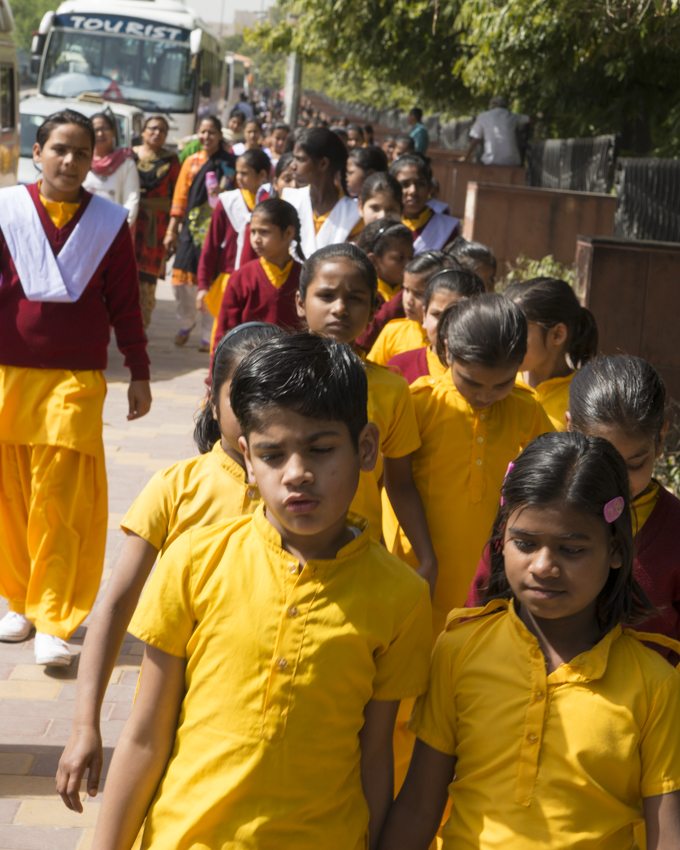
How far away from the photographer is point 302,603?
190 cm

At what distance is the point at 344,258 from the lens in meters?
3.21

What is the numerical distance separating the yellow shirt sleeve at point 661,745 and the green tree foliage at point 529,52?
6657mm

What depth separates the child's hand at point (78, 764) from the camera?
212cm

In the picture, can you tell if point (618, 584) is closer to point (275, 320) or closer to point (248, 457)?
point (248, 457)

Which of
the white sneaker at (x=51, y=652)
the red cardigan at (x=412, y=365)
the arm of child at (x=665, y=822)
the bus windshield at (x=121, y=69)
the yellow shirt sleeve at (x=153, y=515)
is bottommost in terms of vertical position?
the white sneaker at (x=51, y=652)

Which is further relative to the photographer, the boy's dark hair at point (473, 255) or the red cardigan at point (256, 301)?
the red cardigan at point (256, 301)

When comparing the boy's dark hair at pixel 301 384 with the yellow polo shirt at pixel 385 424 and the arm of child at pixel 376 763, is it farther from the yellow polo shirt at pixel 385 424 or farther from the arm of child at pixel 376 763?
the yellow polo shirt at pixel 385 424

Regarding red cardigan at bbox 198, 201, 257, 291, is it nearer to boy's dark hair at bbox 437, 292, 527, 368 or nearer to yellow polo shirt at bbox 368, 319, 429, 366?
yellow polo shirt at bbox 368, 319, 429, 366

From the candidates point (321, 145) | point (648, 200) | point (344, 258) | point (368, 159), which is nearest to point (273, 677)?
point (344, 258)

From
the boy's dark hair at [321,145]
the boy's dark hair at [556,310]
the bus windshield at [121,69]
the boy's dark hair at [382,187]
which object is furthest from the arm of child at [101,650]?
the bus windshield at [121,69]

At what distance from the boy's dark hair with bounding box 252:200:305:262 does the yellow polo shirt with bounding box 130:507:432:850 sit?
3.68m

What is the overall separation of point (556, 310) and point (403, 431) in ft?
3.24

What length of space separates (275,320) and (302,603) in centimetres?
343

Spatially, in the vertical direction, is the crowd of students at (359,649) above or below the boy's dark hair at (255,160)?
below
